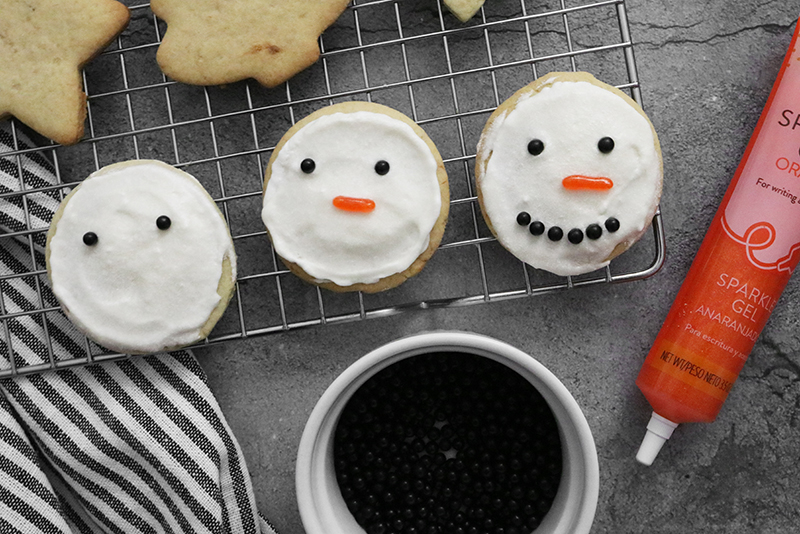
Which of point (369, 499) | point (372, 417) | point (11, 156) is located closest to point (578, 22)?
point (372, 417)

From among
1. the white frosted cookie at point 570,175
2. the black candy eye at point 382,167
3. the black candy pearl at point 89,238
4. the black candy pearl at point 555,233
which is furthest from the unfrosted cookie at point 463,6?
the black candy pearl at point 89,238

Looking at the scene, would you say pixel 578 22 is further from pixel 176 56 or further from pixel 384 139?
pixel 176 56

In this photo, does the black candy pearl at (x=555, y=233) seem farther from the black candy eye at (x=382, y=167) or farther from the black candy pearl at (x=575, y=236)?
the black candy eye at (x=382, y=167)

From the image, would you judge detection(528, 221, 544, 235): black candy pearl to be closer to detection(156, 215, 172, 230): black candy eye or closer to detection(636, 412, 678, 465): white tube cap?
detection(636, 412, 678, 465): white tube cap

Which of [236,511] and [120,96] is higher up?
[120,96]

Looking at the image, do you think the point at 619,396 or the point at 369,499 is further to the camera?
the point at 619,396

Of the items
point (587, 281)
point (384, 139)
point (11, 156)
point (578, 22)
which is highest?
point (578, 22)

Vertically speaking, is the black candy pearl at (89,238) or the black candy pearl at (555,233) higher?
the black candy pearl at (555,233)

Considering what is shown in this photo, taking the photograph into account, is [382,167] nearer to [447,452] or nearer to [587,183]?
[587,183]
